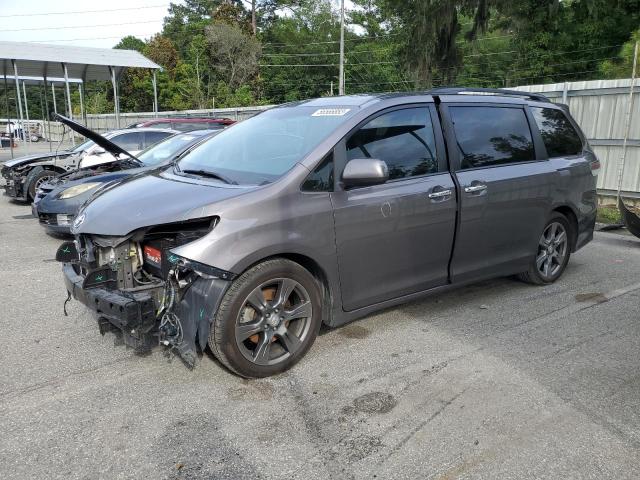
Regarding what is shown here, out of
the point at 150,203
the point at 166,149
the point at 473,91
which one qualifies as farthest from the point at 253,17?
the point at 150,203

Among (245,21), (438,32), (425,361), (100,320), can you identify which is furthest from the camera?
(245,21)

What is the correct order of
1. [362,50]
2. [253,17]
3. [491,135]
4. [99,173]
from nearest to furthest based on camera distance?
[491,135], [99,173], [362,50], [253,17]

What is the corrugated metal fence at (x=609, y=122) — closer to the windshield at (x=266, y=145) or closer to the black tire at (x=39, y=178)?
the windshield at (x=266, y=145)

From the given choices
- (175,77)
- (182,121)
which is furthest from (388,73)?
(182,121)

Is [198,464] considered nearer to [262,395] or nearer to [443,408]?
[262,395]

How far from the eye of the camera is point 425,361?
3744 millimetres

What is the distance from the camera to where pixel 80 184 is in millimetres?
7129

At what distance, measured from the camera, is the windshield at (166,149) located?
772cm

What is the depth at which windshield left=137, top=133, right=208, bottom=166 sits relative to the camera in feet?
25.3

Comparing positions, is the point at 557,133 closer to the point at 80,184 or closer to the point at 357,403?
the point at 357,403

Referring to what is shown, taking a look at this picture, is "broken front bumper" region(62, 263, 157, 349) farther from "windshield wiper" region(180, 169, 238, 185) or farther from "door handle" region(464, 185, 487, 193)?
"door handle" region(464, 185, 487, 193)

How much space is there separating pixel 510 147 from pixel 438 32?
1481 cm

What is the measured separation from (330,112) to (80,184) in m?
4.47


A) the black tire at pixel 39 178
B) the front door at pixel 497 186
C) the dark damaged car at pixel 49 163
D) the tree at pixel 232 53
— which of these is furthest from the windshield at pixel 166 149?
the tree at pixel 232 53
